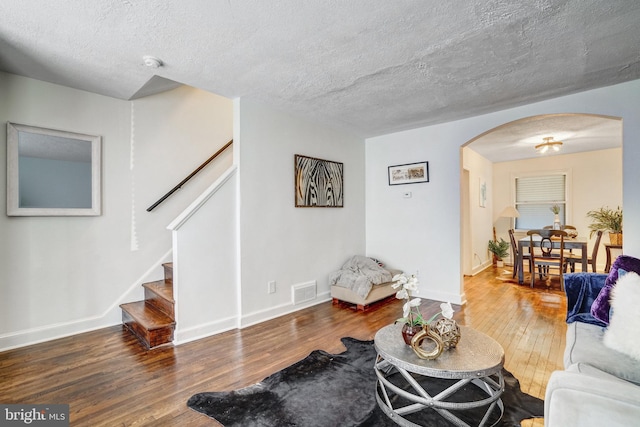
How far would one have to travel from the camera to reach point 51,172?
8.94ft

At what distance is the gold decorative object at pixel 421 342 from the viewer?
155cm

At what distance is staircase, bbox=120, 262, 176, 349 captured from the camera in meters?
2.57

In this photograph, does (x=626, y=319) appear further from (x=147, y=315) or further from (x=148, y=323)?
(x=147, y=315)

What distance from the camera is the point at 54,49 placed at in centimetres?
215

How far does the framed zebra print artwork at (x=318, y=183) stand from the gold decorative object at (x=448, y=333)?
2.32m

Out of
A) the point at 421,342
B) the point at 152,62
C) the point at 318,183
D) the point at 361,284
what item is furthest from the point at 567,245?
the point at 152,62

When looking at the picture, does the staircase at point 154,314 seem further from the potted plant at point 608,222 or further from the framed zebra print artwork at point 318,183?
the potted plant at point 608,222

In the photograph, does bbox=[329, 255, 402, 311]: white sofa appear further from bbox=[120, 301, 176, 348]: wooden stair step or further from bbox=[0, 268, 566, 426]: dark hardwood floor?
bbox=[120, 301, 176, 348]: wooden stair step

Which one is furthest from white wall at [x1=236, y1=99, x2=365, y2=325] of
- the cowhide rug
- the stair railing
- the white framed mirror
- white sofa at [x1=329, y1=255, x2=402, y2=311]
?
the white framed mirror

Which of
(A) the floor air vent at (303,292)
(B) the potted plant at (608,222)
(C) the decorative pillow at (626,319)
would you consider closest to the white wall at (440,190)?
(A) the floor air vent at (303,292)

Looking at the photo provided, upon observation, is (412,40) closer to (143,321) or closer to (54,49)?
(54,49)

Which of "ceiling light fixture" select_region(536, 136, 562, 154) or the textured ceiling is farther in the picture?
"ceiling light fixture" select_region(536, 136, 562, 154)

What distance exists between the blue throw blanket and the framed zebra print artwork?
264cm

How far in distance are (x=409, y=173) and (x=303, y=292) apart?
2.26 m
